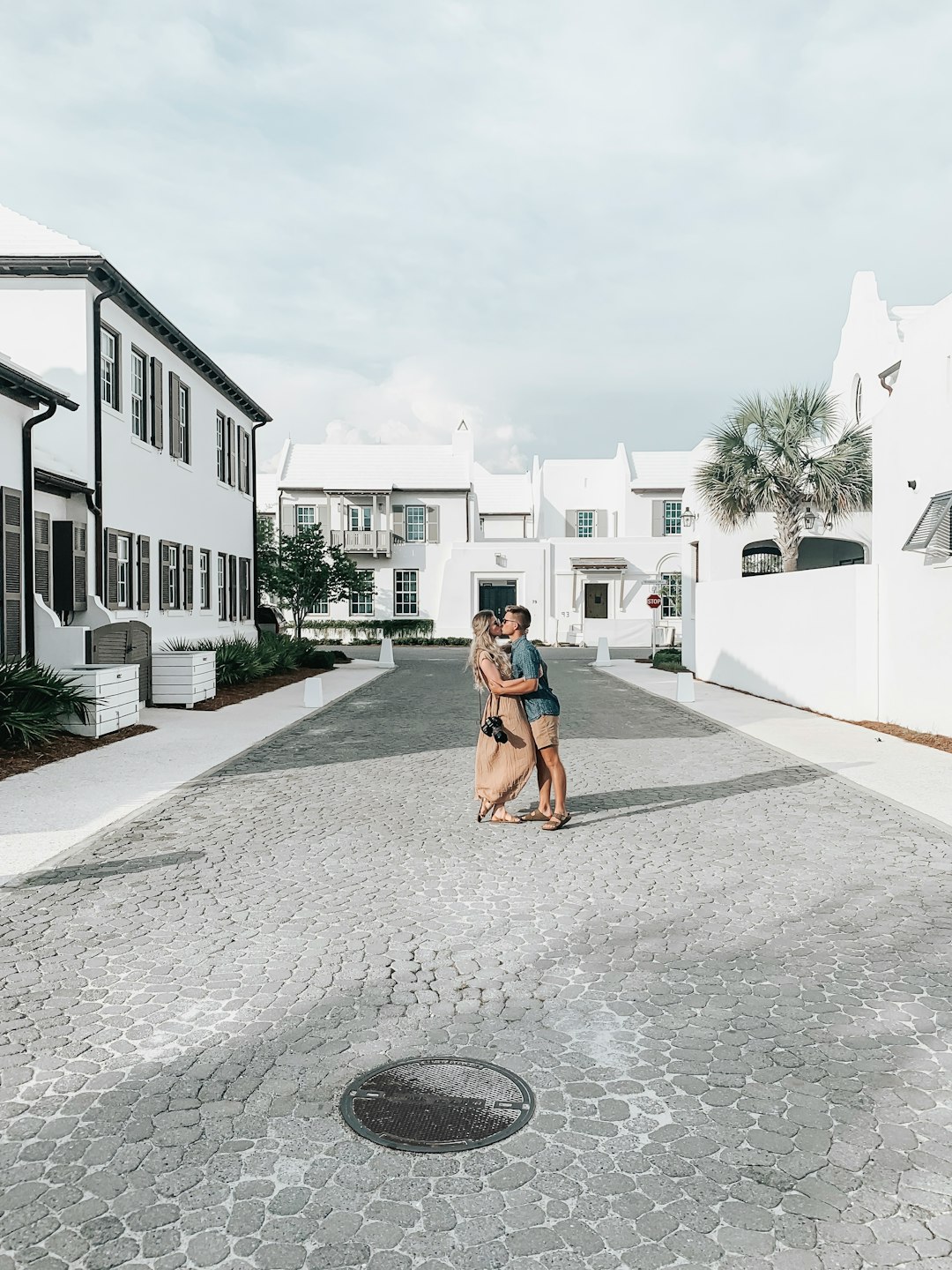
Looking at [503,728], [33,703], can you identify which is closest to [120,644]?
[33,703]

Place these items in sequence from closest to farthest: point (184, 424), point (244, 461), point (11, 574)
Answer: point (11, 574), point (184, 424), point (244, 461)

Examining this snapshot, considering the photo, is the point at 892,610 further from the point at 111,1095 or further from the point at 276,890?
the point at 111,1095

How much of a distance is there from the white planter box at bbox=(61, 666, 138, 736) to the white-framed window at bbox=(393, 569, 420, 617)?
114 feet

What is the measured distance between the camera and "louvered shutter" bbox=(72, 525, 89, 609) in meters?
15.9

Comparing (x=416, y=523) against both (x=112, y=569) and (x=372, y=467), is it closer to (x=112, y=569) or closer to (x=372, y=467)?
(x=372, y=467)

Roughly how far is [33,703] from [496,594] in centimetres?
3656

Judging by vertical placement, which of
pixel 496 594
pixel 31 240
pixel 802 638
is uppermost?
pixel 31 240

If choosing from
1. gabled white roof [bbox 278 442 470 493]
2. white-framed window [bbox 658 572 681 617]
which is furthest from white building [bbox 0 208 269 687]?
white-framed window [bbox 658 572 681 617]

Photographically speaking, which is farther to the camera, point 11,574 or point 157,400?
point 157,400

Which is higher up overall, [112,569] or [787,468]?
[787,468]

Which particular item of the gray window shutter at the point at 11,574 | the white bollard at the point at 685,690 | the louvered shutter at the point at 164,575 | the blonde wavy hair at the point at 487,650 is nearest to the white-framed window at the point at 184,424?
the louvered shutter at the point at 164,575

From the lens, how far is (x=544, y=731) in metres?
7.82

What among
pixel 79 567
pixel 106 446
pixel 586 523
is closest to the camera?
pixel 79 567

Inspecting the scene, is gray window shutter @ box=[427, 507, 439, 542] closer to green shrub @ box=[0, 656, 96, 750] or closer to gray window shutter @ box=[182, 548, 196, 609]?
gray window shutter @ box=[182, 548, 196, 609]
